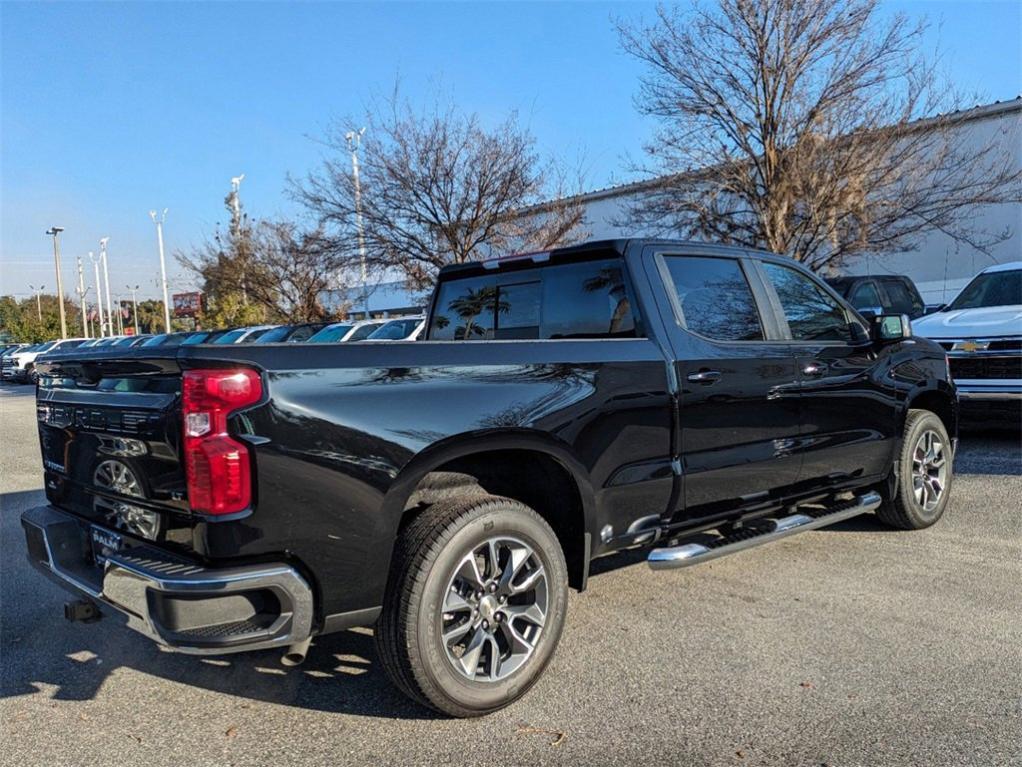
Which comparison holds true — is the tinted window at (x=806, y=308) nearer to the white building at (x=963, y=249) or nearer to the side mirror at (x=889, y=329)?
the side mirror at (x=889, y=329)

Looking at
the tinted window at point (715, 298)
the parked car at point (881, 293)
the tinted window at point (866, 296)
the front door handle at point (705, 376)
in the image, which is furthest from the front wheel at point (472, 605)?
the tinted window at point (866, 296)

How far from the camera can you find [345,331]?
1944cm

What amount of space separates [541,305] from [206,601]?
240 cm

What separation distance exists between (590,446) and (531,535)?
1.59 feet

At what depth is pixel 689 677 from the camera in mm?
3418

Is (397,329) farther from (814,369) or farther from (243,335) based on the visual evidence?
(814,369)

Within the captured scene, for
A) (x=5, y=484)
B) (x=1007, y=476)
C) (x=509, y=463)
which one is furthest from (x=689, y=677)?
(x=5, y=484)

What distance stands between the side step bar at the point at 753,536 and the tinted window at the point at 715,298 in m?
1.03

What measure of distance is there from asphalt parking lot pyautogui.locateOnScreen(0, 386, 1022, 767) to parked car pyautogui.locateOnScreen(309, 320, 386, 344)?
14090 mm

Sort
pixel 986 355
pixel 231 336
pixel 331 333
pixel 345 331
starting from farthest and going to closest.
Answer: pixel 231 336, pixel 345 331, pixel 331 333, pixel 986 355

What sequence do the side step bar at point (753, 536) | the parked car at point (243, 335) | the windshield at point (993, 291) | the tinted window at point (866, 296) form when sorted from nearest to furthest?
the side step bar at point (753, 536) < the windshield at point (993, 291) < the tinted window at point (866, 296) < the parked car at point (243, 335)

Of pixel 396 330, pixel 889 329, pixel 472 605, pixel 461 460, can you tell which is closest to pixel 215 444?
pixel 461 460

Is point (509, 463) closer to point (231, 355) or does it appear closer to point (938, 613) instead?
point (231, 355)

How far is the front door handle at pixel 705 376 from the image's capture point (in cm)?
388
